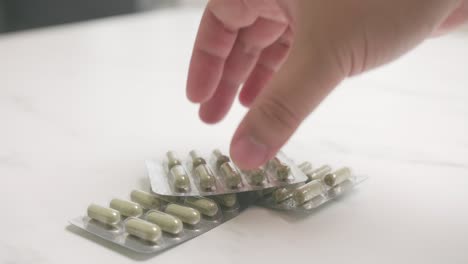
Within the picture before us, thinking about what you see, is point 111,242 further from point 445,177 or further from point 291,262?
point 445,177

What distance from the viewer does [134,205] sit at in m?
0.68

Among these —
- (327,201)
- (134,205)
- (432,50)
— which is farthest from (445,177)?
(432,50)

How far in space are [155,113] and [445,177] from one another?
56 cm

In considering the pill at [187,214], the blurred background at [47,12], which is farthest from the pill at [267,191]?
the blurred background at [47,12]

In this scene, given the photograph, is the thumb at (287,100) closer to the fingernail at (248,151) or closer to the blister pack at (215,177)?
the fingernail at (248,151)

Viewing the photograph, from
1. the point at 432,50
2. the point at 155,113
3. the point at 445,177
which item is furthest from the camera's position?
the point at 432,50

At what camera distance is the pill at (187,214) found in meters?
0.65

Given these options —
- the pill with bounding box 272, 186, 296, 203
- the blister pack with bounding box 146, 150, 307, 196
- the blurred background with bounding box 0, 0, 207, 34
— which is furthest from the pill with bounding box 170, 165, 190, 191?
the blurred background with bounding box 0, 0, 207, 34

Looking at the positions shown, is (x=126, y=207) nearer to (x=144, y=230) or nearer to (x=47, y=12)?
(x=144, y=230)

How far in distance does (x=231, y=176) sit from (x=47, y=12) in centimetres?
179

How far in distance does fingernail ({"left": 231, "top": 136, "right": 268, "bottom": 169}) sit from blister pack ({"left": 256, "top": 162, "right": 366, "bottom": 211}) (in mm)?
143

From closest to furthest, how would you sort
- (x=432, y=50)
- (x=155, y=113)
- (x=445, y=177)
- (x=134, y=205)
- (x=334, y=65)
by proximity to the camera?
(x=334, y=65)
(x=134, y=205)
(x=445, y=177)
(x=155, y=113)
(x=432, y=50)

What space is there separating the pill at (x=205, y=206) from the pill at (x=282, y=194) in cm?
8

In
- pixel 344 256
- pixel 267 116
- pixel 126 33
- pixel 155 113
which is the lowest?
→ pixel 344 256
